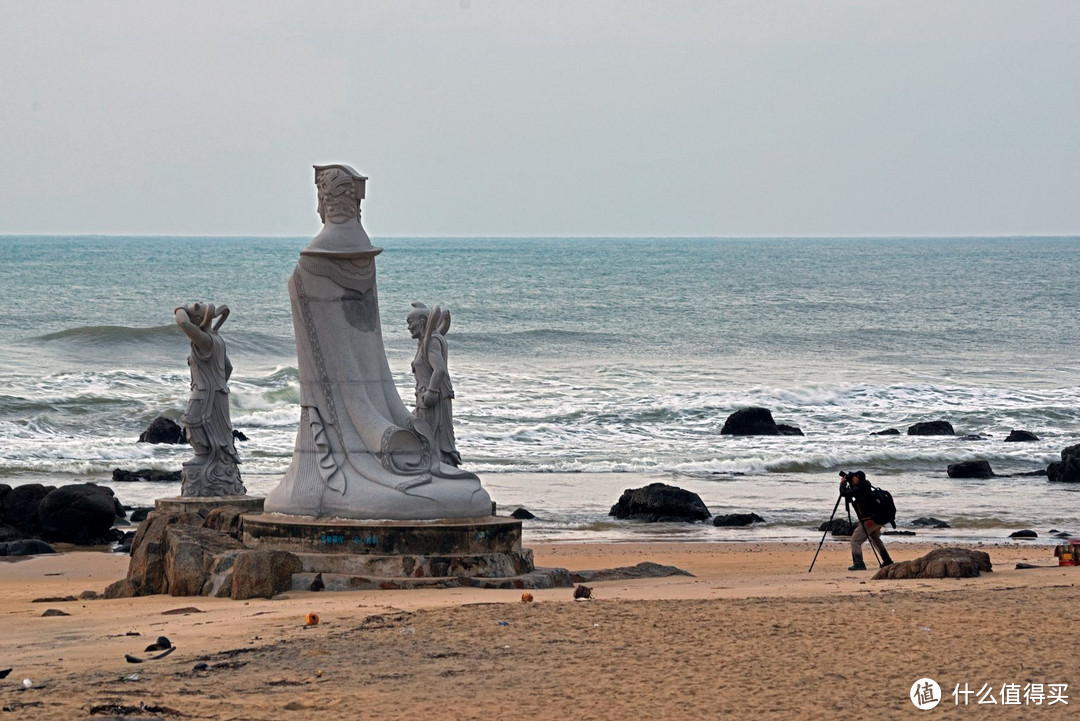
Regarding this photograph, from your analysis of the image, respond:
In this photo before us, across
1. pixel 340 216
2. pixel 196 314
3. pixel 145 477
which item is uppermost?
pixel 340 216

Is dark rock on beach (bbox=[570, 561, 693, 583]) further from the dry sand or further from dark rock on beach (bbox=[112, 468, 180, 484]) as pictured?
dark rock on beach (bbox=[112, 468, 180, 484])

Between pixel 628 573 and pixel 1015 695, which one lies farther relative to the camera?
pixel 628 573

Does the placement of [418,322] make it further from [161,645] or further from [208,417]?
[161,645]

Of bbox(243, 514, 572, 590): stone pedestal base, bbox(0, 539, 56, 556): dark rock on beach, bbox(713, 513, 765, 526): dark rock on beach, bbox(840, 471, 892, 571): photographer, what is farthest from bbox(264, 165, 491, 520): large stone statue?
bbox(713, 513, 765, 526): dark rock on beach

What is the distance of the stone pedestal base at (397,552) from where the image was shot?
38.6 feet

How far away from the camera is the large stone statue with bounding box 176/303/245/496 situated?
1504 centimetres

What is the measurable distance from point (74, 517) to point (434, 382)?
707cm

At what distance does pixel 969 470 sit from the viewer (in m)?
25.4

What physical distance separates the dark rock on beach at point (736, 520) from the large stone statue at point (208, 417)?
732cm

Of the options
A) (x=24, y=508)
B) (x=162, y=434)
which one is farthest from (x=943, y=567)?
(x=162, y=434)

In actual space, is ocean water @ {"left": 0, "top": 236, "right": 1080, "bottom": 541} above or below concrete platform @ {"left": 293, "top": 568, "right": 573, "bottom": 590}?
below

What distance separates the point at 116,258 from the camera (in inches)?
4537

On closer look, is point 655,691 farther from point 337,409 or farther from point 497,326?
point 497,326
